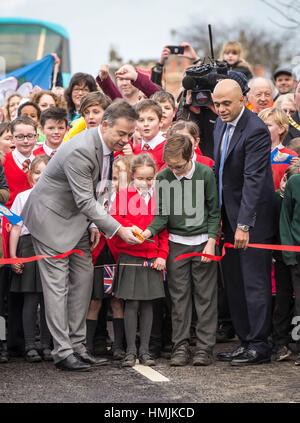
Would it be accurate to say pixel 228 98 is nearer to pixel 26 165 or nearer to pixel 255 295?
pixel 255 295

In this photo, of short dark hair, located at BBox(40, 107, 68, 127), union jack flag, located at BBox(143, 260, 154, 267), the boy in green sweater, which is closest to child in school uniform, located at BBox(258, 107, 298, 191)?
the boy in green sweater

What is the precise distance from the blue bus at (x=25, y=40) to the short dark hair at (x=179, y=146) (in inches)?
549

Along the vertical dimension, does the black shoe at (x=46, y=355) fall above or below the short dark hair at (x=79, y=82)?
below

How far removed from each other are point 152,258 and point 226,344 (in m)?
1.51

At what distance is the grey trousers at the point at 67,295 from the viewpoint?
6215 mm

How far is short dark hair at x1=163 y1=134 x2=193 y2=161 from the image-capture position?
6.32 meters

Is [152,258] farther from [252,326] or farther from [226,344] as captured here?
[226,344]

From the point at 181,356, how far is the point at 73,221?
1462 mm

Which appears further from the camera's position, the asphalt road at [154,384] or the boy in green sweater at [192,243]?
the boy in green sweater at [192,243]

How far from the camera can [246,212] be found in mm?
6277

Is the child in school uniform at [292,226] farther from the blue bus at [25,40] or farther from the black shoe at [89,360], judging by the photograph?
the blue bus at [25,40]

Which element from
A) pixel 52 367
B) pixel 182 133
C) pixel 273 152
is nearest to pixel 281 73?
pixel 273 152

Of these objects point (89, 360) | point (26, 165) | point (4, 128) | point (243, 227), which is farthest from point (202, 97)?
point (89, 360)

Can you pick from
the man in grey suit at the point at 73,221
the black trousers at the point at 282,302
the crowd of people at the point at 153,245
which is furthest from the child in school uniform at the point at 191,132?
the black trousers at the point at 282,302
